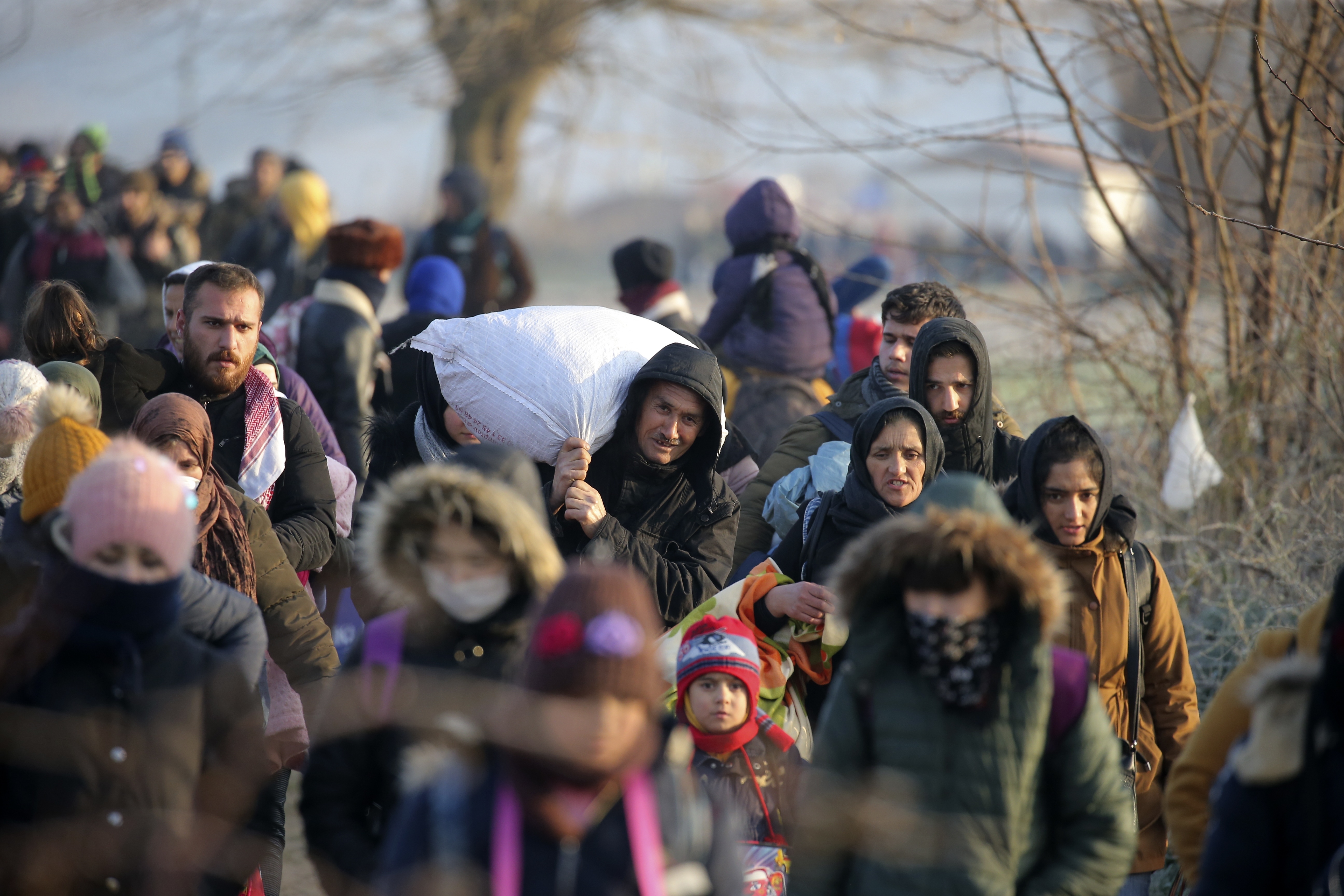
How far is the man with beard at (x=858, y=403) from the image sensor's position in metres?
4.23

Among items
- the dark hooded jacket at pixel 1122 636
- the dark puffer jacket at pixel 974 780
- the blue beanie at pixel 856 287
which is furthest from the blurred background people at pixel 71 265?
the dark puffer jacket at pixel 974 780

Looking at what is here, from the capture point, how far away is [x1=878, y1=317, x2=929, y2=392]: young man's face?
449 centimetres

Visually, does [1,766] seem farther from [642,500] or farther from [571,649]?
[642,500]

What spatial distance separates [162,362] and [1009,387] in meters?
5.19

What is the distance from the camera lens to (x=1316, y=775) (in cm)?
216

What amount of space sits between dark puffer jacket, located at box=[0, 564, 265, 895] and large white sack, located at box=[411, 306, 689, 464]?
1359mm

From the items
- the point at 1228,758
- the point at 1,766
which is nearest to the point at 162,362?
the point at 1,766

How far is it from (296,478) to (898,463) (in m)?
1.82

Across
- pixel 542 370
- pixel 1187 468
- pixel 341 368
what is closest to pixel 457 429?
pixel 542 370

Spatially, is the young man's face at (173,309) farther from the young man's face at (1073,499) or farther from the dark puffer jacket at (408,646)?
the young man's face at (1073,499)

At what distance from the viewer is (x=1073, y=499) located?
3426 millimetres

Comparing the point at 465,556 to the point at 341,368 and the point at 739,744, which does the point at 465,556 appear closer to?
the point at 739,744

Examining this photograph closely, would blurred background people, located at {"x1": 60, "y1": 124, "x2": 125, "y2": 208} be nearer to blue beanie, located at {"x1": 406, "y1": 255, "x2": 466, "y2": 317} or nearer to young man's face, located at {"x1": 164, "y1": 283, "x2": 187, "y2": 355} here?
blue beanie, located at {"x1": 406, "y1": 255, "x2": 466, "y2": 317}

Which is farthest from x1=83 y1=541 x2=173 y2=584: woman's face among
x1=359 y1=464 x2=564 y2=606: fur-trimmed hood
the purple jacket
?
the purple jacket
